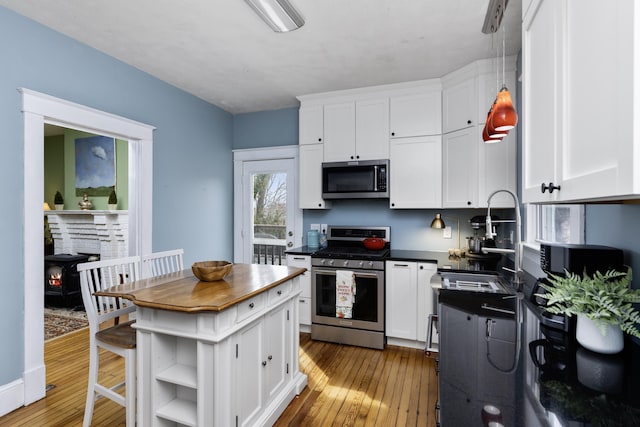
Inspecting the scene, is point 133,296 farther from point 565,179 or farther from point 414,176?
point 414,176

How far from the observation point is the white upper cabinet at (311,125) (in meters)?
3.65

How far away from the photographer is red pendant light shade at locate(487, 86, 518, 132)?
1404 mm

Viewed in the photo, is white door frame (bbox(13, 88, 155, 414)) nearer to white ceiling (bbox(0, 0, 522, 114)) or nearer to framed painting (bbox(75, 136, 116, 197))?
white ceiling (bbox(0, 0, 522, 114))

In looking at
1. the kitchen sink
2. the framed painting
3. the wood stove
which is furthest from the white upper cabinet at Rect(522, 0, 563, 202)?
the wood stove

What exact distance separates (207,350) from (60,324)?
131 inches

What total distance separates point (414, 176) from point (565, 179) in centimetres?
238

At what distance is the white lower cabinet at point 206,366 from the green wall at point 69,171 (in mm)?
3394

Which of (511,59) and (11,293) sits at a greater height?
(511,59)

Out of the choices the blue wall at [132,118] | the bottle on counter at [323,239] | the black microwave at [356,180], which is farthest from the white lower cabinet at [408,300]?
the blue wall at [132,118]

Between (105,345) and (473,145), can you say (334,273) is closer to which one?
(473,145)

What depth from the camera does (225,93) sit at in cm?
367

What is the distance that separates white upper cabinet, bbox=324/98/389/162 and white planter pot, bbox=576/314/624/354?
2.55 meters

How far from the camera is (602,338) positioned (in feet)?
3.36

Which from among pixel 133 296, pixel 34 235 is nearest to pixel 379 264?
pixel 133 296
